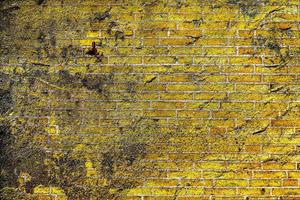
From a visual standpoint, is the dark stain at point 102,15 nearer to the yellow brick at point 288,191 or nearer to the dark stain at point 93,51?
the dark stain at point 93,51

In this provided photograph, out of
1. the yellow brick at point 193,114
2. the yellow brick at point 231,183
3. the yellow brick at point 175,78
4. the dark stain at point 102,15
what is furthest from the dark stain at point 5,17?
the yellow brick at point 231,183

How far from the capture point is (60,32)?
3.11 m

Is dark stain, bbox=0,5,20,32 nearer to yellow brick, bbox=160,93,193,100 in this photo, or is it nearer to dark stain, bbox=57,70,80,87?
dark stain, bbox=57,70,80,87

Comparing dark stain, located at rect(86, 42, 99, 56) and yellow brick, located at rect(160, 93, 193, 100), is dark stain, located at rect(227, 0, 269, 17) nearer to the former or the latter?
yellow brick, located at rect(160, 93, 193, 100)

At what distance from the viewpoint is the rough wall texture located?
3.06 metres

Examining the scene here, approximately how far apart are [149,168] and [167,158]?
0.16m

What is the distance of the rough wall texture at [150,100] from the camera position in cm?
306

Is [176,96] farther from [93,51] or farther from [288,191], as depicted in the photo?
[288,191]

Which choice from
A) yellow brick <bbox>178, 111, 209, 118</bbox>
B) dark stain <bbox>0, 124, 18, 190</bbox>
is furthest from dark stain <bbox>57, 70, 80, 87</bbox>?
yellow brick <bbox>178, 111, 209, 118</bbox>

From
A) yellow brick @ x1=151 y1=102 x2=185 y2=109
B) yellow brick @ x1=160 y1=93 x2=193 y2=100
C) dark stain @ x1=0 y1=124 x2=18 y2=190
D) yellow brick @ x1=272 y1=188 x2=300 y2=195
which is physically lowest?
yellow brick @ x1=272 y1=188 x2=300 y2=195

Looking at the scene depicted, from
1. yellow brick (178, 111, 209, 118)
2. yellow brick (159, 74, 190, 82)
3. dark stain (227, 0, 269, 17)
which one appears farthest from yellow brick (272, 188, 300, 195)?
dark stain (227, 0, 269, 17)

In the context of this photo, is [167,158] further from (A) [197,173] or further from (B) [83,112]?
(B) [83,112]

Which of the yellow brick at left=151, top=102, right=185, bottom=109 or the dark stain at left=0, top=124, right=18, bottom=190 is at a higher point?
the yellow brick at left=151, top=102, right=185, bottom=109

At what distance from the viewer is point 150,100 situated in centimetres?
309
